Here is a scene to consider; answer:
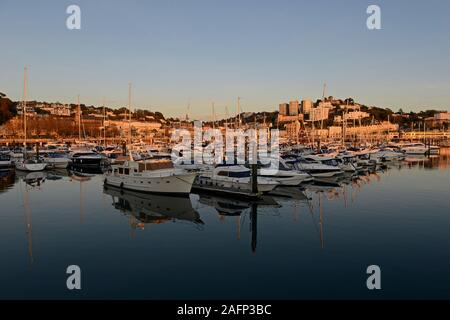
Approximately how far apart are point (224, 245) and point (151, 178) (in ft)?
36.2

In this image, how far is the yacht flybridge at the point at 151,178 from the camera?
23.9m

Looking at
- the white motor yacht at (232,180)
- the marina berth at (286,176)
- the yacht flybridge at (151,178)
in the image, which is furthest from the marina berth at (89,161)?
the marina berth at (286,176)

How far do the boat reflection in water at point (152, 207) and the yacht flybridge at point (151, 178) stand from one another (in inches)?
16.6

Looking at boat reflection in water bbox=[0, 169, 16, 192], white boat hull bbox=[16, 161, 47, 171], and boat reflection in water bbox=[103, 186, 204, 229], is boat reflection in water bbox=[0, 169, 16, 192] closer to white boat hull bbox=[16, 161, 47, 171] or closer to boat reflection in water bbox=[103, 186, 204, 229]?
white boat hull bbox=[16, 161, 47, 171]

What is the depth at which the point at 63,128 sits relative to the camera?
12181 cm

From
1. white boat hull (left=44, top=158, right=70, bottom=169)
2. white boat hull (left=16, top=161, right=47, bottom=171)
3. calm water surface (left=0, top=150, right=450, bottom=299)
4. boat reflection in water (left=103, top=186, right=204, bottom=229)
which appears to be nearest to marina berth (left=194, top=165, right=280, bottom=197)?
calm water surface (left=0, top=150, right=450, bottom=299)

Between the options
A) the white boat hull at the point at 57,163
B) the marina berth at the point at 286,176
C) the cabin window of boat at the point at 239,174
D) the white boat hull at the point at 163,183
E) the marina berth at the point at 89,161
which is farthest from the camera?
the marina berth at the point at 89,161

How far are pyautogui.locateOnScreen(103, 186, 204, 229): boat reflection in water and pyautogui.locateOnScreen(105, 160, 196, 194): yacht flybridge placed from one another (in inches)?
16.6

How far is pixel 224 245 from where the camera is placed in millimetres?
14547

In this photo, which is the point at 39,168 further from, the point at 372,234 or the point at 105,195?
the point at 372,234

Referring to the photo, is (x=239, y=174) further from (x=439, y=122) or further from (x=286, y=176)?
(x=439, y=122)

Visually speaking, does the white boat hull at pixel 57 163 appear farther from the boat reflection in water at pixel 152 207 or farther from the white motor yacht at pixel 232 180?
the white motor yacht at pixel 232 180

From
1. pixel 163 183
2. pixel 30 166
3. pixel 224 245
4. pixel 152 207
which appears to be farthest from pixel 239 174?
pixel 30 166
